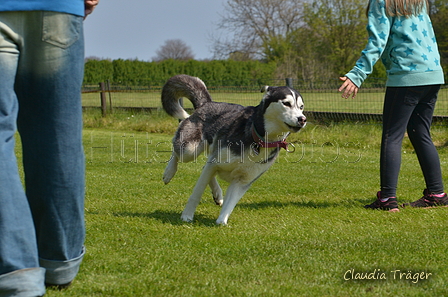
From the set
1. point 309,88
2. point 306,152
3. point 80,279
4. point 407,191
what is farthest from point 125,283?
point 309,88

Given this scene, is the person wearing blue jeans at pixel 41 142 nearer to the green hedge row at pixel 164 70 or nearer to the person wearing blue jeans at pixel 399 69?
the person wearing blue jeans at pixel 399 69

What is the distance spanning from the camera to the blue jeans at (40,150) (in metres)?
1.86

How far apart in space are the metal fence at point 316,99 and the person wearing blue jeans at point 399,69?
6.86 metres

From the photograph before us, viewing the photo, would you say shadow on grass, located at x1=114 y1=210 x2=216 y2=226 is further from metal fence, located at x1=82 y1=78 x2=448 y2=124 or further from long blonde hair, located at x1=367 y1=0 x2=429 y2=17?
metal fence, located at x1=82 y1=78 x2=448 y2=124

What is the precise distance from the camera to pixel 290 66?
1359 inches

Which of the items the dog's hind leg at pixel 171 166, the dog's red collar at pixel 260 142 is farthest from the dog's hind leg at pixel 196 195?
the dog's hind leg at pixel 171 166

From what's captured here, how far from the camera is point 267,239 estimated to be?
3.55 m

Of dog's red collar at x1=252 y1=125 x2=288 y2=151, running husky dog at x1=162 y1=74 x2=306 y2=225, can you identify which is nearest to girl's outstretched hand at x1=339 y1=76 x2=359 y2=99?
running husky dog at x1=162 y1=74 x2=306 y2=225

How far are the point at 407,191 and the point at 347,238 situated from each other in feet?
7.67

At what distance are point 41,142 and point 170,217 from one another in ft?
7.85

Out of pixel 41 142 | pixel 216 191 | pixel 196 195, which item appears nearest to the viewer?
pixel 41 142

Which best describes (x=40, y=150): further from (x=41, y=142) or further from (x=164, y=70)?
(x=164, y=70)

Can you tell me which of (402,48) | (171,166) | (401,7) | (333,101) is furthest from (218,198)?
(333,101)

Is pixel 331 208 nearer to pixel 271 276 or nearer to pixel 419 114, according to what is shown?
pixel 419 114
